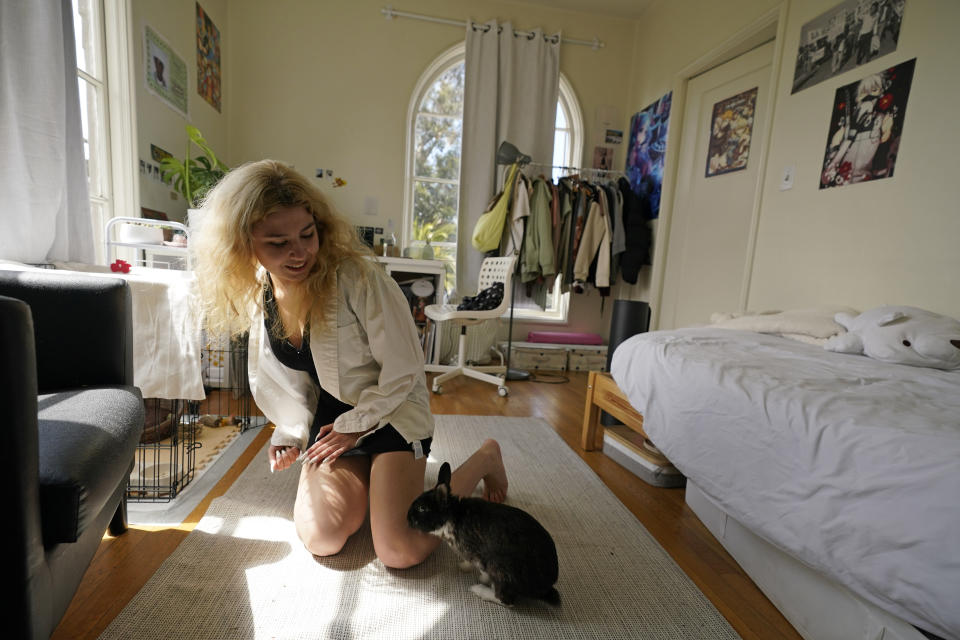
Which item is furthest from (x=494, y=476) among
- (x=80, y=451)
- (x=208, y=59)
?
(x=208, y=59)

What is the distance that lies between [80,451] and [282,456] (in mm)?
526

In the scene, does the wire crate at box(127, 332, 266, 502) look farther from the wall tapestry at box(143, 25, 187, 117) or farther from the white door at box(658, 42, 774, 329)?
the white door at box(658, 42, 774, 329)

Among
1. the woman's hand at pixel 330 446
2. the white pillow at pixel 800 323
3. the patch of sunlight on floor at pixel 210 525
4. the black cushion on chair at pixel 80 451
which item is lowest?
the patch of sunlight on floor at pixel 210 525

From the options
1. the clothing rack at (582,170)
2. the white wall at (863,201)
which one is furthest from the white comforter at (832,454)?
the clothing rack at (582,170)

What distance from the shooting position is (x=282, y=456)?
118 centimetres

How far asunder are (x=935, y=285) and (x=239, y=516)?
243 cm

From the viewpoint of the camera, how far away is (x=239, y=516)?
4.16 feet

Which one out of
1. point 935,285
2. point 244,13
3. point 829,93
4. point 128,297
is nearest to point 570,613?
point 128,297

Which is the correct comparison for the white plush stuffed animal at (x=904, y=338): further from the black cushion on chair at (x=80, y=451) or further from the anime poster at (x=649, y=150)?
the anime poster at (x=649, y=150)

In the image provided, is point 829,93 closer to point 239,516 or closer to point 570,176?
point 570,176

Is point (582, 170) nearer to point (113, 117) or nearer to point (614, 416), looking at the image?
point (614, 416)

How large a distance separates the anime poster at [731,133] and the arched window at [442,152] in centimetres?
119

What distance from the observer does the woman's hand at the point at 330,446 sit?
115 centimetres

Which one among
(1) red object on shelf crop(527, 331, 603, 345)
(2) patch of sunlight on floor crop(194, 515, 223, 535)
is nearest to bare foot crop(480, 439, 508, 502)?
(2) patch of sunlight on floor crop(194, 515, 223, 535)
